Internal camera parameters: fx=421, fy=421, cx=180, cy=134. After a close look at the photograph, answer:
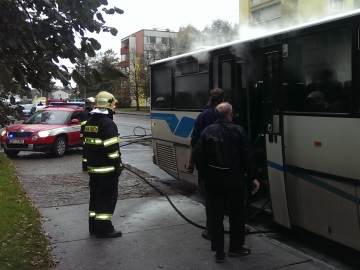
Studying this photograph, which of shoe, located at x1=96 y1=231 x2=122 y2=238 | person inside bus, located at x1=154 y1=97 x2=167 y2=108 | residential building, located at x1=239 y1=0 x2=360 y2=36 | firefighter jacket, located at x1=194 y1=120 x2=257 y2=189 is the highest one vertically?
residential building, located at x1=239 y1=0 x2=360 y2=36

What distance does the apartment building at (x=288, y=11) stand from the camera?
816 cm

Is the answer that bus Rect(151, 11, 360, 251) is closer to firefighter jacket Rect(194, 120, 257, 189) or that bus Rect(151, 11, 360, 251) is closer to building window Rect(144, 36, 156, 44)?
firefighter jacket Rect(194, 120, 257, 189)

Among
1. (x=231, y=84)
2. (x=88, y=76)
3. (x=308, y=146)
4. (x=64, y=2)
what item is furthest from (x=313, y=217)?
(x=64, y=2)

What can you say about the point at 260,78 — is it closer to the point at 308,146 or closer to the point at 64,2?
the point at 308,146

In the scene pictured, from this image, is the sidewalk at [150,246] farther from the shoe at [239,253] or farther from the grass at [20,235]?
the grass at [20,235]

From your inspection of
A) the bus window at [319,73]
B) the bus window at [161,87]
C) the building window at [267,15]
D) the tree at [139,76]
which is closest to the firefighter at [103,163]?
the bus window at [319,73]

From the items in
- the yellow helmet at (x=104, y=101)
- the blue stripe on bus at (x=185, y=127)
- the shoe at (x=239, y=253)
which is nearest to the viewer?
the shoe at (x=239, y=253)

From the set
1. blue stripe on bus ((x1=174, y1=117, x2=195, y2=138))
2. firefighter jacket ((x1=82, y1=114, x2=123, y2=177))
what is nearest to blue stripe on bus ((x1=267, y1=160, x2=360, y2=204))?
firefighter jacket ((x1=82, y1=114, x2=123, y2=177))

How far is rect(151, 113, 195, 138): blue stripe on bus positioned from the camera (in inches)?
316

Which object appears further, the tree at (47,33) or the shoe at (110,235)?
the shoe at (110,235)

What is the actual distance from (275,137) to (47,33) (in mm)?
3403

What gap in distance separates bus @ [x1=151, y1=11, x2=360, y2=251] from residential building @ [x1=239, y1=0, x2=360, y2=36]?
2040 millimetres

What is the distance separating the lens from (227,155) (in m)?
4.67

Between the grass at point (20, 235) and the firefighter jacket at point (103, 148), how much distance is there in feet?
3.53
